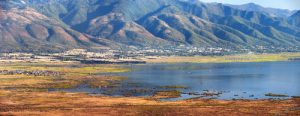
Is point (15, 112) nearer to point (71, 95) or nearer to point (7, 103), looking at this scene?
point (7, 103)

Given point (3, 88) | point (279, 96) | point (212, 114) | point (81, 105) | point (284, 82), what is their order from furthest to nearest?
point (284, 82), point (3, 88), point (279, 96), point (81, 105), point (212, 114)

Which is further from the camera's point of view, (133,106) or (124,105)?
(124,105)

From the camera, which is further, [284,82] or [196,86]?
[284,82]

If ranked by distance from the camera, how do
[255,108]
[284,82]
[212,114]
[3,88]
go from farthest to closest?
1. [284,82]
2. [3,88]
3. [255,108]
4. [212,114]

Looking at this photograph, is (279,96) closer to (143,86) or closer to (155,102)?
(155,102)

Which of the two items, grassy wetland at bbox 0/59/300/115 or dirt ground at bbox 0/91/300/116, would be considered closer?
dirt ground at bbox 0/91/300/116

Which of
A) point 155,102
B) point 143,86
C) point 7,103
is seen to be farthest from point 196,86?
point 7,103

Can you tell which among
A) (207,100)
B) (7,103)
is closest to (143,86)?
(207,100)

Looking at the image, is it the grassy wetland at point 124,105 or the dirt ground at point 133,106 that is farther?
the grassy wetland at point 124,105

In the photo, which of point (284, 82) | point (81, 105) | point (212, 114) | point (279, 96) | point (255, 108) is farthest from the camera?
point (284, 82)
